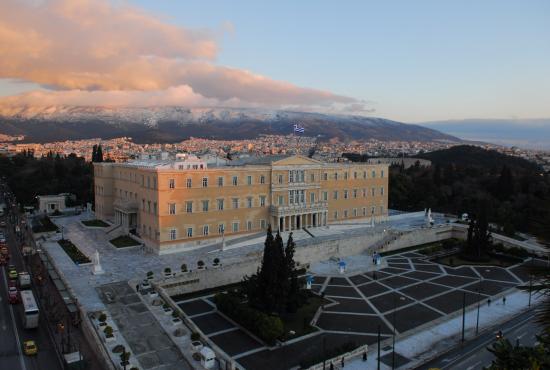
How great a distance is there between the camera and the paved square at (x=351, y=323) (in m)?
34.0

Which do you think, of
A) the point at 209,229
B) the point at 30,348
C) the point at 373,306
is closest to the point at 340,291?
the point at 373,306

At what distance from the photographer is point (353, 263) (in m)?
51.8

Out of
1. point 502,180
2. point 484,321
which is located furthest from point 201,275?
point 502,180

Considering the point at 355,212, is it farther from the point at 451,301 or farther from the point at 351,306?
the point at 351,306

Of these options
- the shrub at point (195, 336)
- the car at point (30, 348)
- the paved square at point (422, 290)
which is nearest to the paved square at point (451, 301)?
the paved square at point (422, 290)

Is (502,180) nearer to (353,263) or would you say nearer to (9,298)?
(353,263)

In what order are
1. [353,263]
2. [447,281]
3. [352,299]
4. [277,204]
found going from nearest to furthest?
[352,299] → [447,281] → [353,263] → [277,204]

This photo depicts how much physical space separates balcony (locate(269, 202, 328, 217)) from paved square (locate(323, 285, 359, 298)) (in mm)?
15379

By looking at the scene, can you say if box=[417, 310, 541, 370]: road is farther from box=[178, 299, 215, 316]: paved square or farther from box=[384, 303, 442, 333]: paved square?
box=[178, 299, 215, 316]: paved square

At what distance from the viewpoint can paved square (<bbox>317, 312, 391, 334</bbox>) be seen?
34.0m

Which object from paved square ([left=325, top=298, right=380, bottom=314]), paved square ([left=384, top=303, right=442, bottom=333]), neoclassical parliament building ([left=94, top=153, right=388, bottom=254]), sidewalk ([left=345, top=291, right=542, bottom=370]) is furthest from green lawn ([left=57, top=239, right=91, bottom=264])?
paved square ([left=384, top=303, right=442, bottom=333])

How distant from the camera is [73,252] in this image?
161ft

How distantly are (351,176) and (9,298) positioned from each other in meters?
45.4

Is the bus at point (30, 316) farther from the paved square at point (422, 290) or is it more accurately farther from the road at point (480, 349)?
the paved square at point (422, 290)
